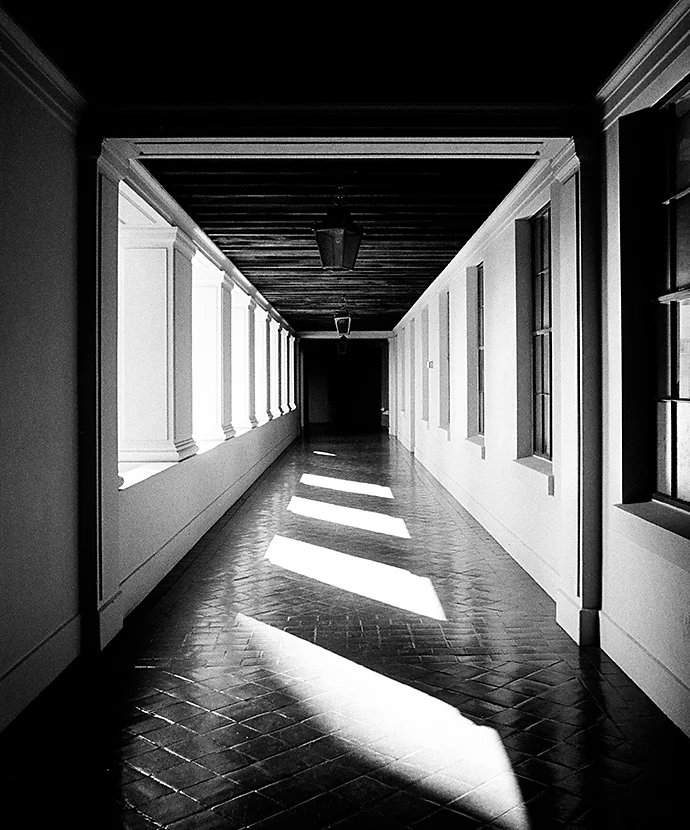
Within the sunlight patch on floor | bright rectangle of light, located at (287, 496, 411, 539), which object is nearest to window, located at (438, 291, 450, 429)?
bright rectangle of light, located at (287, 496, 411, 539)

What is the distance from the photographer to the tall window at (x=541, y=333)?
7723 millimetres

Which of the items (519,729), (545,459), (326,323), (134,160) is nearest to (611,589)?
(519,729)

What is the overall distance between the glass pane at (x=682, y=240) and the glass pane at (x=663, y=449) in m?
0.69

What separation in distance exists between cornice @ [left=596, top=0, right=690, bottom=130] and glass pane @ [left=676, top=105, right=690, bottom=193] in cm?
20

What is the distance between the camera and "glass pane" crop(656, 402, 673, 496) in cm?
476

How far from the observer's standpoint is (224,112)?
5.40 m

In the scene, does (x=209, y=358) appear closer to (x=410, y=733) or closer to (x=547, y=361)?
(x=547, y=361)

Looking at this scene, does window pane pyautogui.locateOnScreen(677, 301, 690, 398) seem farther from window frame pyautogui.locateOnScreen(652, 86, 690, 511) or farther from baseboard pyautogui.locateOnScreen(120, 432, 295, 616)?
baseboard pyautogui.locateOnScreen(120, 432, 295, 616)

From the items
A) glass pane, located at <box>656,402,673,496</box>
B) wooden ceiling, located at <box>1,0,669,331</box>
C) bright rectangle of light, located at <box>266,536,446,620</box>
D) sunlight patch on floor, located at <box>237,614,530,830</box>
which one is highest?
wooden ceiling, located at <box>1,0,669,331</box>

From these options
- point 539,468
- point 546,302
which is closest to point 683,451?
point 539,468

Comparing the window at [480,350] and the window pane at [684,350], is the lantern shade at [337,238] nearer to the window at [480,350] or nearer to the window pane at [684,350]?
the window pane at [684,350]

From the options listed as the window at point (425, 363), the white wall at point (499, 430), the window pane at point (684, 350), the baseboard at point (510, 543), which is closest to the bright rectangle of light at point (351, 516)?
the baseboard at point (510, 543)

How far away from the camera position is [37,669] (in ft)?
15.0

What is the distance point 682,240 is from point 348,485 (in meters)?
10.3
